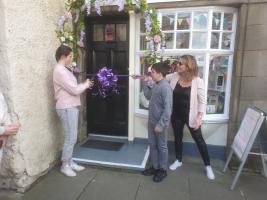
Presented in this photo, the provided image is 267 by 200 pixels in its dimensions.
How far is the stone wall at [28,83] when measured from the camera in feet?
9.20

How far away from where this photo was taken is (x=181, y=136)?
12.5 ft

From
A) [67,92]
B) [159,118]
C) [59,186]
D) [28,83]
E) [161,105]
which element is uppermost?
[28,83]

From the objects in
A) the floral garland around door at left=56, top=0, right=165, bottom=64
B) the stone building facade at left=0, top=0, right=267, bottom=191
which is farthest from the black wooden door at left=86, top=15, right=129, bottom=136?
the stone building facade at left=0, top=0, right=267, bottom=191

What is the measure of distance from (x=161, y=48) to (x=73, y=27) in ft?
5.16

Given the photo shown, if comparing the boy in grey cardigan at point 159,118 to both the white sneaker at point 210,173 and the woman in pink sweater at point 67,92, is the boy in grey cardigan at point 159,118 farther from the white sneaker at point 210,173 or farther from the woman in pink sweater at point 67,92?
the woman in pink sweater at point 67,92

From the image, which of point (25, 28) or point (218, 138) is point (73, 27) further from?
point (218, 138)

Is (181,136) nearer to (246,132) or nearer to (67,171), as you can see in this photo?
(246,132)

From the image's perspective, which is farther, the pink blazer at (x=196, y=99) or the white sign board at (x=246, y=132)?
the pink blazer at (x=196, y=99)

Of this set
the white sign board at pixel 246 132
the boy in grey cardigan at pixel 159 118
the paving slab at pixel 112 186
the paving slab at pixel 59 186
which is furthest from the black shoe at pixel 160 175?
the white sign board at pixel 246 132

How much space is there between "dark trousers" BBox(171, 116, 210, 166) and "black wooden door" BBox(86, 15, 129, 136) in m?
1.22

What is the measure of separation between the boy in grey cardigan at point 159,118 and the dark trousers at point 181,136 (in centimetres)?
49

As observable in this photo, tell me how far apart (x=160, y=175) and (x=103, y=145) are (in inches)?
56.4

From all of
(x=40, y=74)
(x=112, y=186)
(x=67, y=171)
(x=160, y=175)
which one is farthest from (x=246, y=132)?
(x=40, y=74)

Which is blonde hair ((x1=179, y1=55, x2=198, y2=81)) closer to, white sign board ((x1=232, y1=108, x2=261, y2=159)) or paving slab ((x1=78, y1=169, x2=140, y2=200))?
white sign board ((x1=232, y1=108, x2=261, y2=159))
